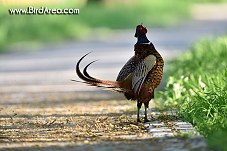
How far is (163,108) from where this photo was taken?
955 centimetres

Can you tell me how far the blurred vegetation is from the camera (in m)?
22.5

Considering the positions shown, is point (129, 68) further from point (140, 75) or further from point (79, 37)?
point (79, 37)

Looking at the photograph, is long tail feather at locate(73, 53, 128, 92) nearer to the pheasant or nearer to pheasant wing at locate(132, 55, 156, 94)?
the pheasant

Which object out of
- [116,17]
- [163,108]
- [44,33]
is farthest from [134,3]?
[163,108]

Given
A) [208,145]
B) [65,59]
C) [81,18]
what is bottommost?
[208,145]

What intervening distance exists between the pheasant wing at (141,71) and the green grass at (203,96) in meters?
0.62

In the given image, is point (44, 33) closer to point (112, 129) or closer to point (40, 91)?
point (40, 91)

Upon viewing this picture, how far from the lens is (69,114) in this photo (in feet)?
30.6

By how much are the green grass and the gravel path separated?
5.5 inches

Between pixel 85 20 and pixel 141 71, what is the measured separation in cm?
2131

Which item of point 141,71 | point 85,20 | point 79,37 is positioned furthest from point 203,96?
point 85,20

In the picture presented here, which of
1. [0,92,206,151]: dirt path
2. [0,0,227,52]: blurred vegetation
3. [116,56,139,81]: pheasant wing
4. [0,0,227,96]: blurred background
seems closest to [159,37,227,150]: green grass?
[0,92,206,151]: dirt path

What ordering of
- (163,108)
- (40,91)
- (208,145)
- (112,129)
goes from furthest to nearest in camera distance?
1. (40,91)
2. (163,108)
3. (112,129)
4. (208,145)

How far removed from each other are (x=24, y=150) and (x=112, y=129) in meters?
1.25
